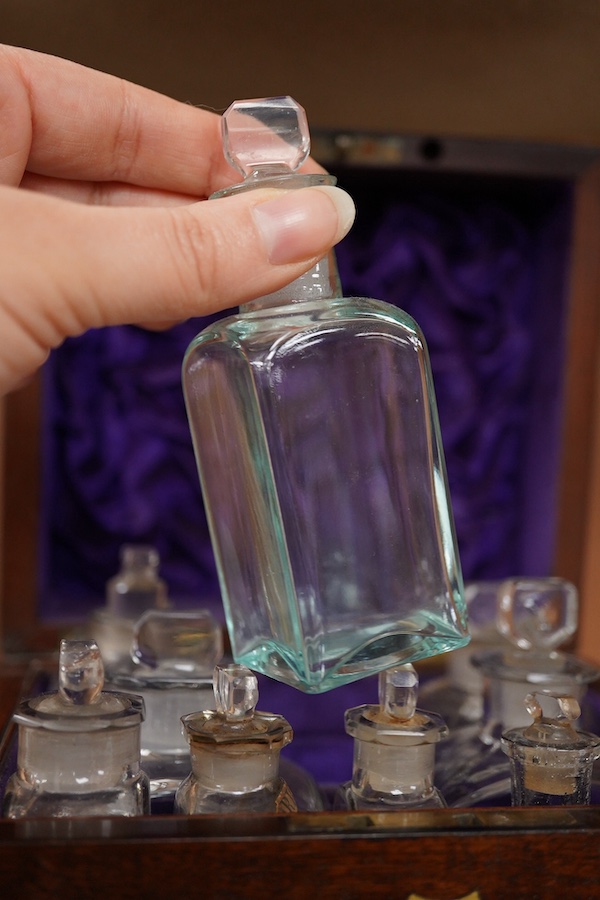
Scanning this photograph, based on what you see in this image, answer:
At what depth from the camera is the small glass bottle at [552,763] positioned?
0.45m

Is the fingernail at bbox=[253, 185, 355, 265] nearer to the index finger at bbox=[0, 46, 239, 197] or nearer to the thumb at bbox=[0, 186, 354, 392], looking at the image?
the thumb at bbox=[0, 186, 354, 392]

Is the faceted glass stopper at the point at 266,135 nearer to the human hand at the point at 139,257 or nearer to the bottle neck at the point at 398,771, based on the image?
the human hand at the point at 139,257

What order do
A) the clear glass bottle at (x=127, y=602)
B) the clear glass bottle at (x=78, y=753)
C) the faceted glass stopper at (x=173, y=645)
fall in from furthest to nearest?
the clear glass bottle at (x=127, y=602)
the faceted glass stopper at (x=173, y=645)
the clear glass bottle at (x=78, y=753)

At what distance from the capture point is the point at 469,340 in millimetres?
1132

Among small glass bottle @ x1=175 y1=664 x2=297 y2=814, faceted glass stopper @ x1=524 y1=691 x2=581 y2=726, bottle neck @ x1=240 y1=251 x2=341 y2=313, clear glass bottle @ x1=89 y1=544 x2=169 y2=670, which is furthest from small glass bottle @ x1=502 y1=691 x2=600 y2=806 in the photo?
clear glass bottle @ x1=89 y1=544 x2=169 y2=670

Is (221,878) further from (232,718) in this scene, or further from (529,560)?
(529,560)

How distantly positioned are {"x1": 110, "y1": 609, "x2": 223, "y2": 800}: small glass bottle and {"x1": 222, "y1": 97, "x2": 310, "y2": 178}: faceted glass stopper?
277 mm

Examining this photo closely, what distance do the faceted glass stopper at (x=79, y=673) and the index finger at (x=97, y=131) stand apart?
1.23 ft

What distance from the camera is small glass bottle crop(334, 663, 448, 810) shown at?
18.2 inches

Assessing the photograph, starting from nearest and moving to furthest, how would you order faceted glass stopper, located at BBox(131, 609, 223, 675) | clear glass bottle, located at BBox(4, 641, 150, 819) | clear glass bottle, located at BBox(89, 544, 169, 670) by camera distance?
clear glass bottle, located at BBox(4, 641, 150, 819), faceted glass stopper, located at BBox(131, 609, 223, 675), clear glass bottle, located at BBox(89, 544, 169, 670)

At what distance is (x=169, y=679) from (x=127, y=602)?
274 mm

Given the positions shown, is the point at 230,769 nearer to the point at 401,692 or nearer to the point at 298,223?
the point at 401,692

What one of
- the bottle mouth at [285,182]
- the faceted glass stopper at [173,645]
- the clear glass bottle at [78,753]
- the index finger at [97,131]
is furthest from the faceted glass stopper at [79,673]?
the index finger at [97,131]

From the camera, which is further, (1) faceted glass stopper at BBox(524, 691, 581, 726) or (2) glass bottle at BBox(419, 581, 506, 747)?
(2) glass bottle at BBox(419, 581, 506, 747)
